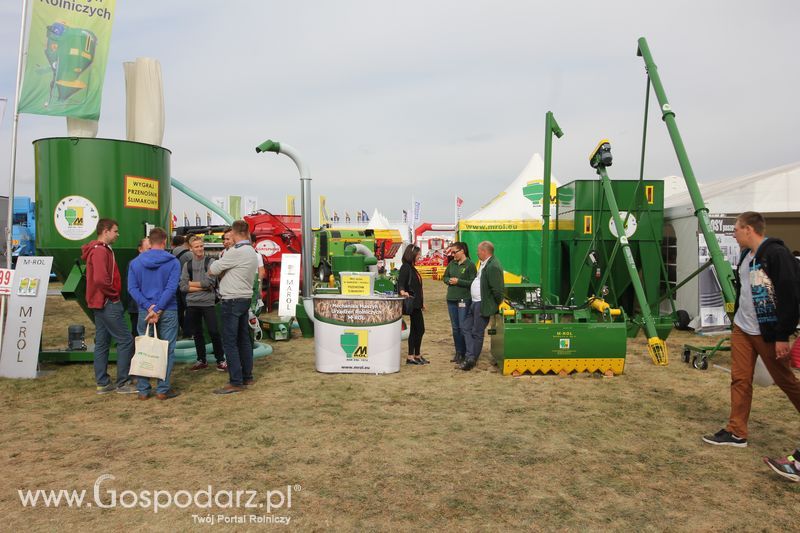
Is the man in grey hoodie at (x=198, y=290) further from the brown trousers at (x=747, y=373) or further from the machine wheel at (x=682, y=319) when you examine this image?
the machine wheel at (x=682, y=319)

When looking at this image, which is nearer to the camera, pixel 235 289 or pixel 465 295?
pixel 235 289

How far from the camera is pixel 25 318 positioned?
262 inches

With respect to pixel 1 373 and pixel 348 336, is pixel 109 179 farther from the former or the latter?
pixel 348 336

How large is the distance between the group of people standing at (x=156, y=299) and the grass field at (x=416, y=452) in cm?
29

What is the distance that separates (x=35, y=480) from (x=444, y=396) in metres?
3.63

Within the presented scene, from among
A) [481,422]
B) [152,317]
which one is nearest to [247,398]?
[152,317]

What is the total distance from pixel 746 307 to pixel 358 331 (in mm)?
4181

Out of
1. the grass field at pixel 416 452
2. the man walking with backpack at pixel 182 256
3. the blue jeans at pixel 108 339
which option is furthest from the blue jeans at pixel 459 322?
the blue jeans at pixel 108 339

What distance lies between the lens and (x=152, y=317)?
5.52m

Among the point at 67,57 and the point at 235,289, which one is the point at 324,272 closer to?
the point at 67,57

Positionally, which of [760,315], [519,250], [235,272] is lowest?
[760,315]

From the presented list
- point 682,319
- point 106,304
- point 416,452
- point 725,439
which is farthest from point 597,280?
point 106,304

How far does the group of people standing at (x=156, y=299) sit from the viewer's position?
18.5ft

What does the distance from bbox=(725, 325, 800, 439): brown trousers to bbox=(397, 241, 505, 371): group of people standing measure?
3010 millimetres
